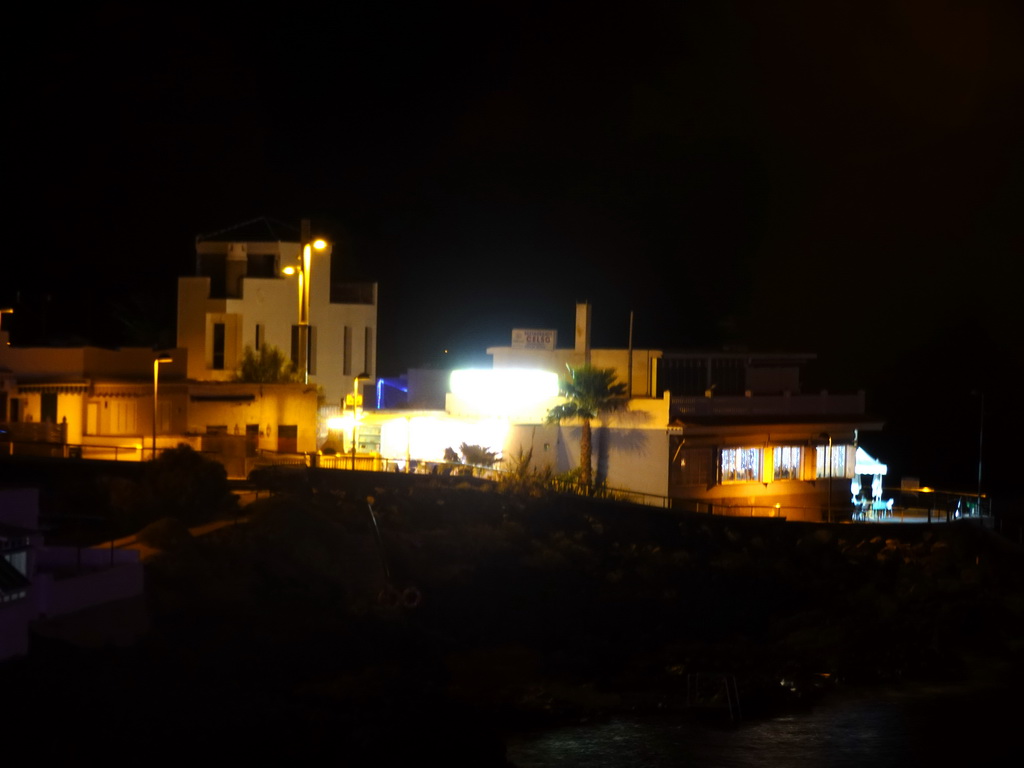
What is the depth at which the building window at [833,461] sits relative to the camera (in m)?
40.6

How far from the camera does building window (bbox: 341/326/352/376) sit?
49.6m

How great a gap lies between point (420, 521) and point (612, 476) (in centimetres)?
742

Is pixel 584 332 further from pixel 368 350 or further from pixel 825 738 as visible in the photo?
pixel 825 738

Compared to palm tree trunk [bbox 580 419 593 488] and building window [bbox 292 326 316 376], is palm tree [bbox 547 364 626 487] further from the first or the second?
building window [bbox 292 326 316 376]

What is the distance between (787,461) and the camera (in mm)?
39969

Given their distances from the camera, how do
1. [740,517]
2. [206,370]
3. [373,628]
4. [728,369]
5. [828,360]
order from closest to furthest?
[373,628], [740,517], [728,369], [206,370], [828,360]

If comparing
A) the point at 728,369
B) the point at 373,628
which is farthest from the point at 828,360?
the point at 373,628

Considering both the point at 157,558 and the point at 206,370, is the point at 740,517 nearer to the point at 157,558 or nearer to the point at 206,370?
the point at 157,558

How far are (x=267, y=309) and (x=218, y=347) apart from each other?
6.53 feet

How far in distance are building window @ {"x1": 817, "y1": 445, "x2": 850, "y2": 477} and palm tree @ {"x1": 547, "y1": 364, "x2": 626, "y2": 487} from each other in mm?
6054

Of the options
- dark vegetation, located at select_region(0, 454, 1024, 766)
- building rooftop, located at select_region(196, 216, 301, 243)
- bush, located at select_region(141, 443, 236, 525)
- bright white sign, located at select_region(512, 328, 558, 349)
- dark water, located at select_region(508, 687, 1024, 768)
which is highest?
building rooftop, located at select_region(196, 216, 301, 243)

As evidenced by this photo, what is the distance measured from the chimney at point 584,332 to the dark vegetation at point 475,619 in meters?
4.90

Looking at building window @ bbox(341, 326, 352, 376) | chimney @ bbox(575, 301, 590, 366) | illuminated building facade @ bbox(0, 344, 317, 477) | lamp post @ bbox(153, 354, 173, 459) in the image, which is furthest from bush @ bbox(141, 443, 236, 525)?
building window @ bbox(341, 326, 352, 376)

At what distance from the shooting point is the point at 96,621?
23.0 meters
